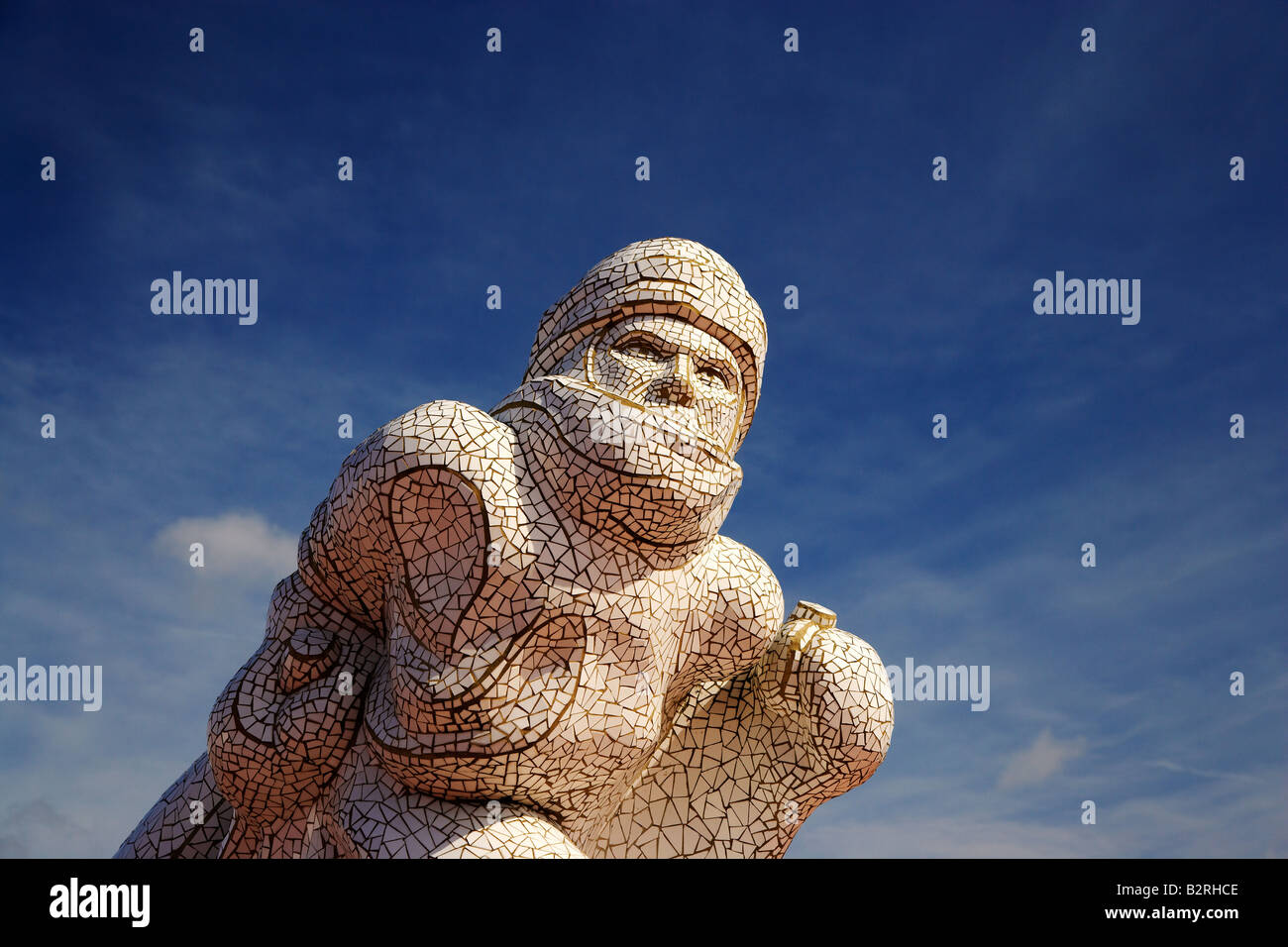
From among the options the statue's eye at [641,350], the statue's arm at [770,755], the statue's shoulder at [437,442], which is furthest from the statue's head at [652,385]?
Result: the statue's arm at [770,755]

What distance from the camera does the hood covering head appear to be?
7965 millimetres

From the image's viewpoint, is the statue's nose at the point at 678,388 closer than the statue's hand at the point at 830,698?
Yes

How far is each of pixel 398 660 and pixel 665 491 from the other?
1.94 metres

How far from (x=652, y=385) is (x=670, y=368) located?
19 centimetres

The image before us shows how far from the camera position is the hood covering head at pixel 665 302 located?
7965 millimetres

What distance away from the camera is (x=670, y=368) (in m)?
7.84

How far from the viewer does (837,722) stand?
814 cm

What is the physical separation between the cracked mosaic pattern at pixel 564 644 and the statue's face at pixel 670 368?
2cm

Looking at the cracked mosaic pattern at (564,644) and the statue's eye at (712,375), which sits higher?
the statue's eye at (712,375)

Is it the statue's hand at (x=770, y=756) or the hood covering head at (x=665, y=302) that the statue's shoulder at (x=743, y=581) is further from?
the hood covering head at (x=665, y=302)

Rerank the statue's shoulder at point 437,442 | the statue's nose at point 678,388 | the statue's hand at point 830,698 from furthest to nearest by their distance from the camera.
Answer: the statue's hand at point 830,698 < the statue's nose at point 678,388 < the statue's shoulder at point 437,442

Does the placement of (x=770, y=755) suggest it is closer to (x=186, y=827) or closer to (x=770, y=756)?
(x=770, y=756)

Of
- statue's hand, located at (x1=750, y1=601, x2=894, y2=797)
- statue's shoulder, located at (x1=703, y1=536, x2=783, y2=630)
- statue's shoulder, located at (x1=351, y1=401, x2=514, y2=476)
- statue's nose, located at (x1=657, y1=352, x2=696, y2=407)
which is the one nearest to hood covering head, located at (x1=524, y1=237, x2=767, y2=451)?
statue's nose, located at (x1=657, y1=352, x2=696, y2=407)
